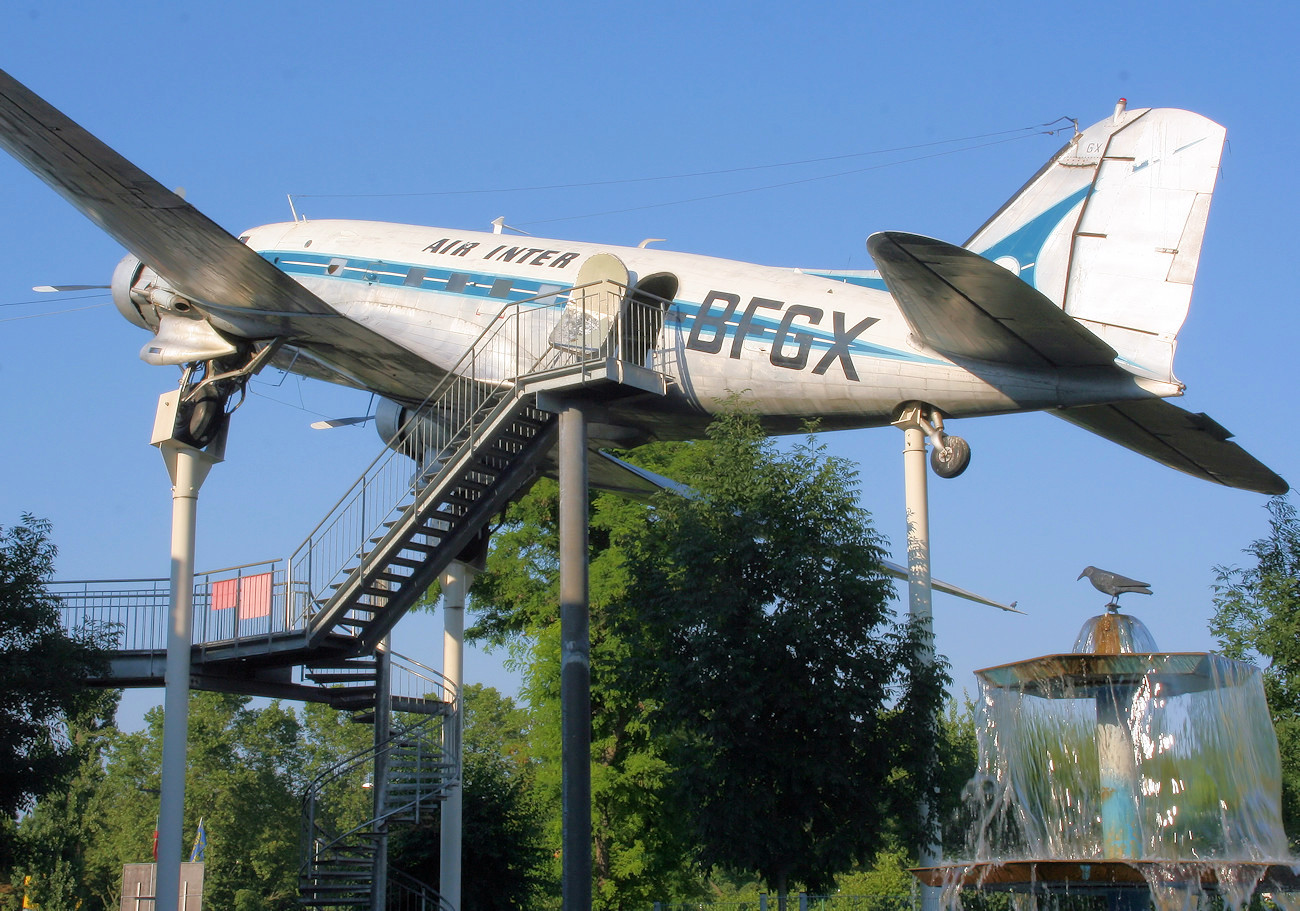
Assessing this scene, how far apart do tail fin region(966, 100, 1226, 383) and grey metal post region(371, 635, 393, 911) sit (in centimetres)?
1167

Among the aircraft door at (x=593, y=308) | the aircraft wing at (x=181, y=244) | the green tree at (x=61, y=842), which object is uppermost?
the aircraft wing at (x=181, y=244)

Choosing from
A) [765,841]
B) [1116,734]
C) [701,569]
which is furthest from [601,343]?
[1116,734]

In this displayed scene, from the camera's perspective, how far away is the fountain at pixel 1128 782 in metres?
12.3

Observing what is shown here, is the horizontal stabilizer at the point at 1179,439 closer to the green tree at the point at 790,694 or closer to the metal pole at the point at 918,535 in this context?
the metal pole at the point at 918,535

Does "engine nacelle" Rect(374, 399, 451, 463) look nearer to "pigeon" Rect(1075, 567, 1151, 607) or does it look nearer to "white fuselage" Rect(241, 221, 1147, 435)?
"white fuselage" Rect(241, 221, 1147, 435)

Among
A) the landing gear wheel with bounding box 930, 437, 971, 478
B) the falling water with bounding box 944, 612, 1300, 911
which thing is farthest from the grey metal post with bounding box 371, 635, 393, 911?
the falling water with bounding box 944, 612, 1300, 911

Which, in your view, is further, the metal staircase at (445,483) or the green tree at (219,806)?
the green tree at (219,806)

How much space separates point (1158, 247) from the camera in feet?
56.1

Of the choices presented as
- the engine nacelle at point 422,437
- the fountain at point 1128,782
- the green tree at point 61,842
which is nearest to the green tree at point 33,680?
the engine nacelle at point 422,437

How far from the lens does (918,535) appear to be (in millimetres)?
17859

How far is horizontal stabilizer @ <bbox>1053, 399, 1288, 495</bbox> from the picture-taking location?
17.3 metres

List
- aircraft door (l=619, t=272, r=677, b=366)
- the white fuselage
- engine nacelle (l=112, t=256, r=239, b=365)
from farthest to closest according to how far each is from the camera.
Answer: engine nacelle (l=112, t=256, r=239, b=365) → aircraft door (l=619, t=272, r=677, b=366) → the white fuselage

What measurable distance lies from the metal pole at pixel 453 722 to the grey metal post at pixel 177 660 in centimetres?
484

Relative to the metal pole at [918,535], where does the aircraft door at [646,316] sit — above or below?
→ above
